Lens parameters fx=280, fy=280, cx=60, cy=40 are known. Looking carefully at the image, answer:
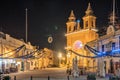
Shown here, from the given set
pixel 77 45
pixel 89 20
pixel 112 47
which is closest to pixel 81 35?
pixel 77 45

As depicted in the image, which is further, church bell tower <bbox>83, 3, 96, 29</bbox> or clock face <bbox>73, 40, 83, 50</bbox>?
church bell tower <bbox>83, 3, 96, 29</bbox>

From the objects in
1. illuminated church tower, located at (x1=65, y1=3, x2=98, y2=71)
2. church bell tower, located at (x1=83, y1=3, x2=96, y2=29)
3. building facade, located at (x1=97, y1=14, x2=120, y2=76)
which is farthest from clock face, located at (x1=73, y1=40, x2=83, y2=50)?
building facade, located at (x1=97, y1=14, x2=120, y2=76)

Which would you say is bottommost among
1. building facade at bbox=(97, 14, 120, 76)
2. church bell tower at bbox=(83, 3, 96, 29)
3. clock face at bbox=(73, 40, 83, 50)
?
building facade at bbox=(97, 14, 120, 76)

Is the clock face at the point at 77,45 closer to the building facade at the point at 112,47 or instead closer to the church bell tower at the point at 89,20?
the church bell tower at the point at 89,20

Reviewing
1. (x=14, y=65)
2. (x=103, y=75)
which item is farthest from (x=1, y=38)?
(x=103, y=75)

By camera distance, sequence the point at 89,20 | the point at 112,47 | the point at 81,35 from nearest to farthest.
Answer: the point at 112,47 < the point at 89,20 < the point at 81,35

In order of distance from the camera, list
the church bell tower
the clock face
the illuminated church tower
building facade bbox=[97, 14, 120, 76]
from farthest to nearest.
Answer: the church bell tower < the clock face < the illuminated church tower < building facade bbox=[97, 14, 120, 76]

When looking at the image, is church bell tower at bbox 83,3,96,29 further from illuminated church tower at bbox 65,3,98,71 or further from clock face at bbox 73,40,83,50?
clock face at bbox 73,40,83,50

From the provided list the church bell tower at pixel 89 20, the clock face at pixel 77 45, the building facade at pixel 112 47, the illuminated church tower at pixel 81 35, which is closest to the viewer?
the building facade at pixel 112 47

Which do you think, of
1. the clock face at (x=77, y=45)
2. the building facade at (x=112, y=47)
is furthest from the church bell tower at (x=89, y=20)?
the building facade at (x=112, y=47)

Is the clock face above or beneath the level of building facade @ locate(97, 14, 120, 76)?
above

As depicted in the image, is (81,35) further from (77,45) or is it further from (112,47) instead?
(112,47)

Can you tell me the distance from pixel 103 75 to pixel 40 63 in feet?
245

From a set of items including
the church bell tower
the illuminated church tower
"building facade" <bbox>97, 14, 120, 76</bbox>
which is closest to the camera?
"building facade" <bbox>97, 14, 120, 76</bbox>
